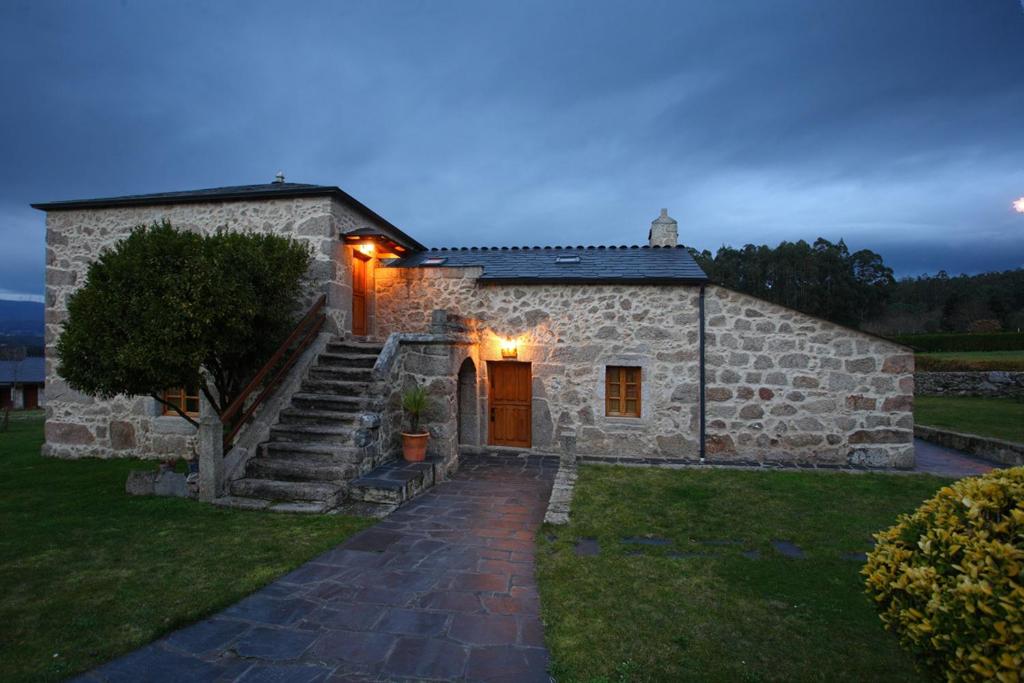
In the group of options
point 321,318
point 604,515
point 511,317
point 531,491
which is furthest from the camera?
point 511,317

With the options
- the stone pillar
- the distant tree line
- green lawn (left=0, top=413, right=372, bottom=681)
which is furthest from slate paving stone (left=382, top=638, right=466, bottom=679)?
the distant tree line

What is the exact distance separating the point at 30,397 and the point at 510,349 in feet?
113

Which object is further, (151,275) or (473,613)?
(151,275)

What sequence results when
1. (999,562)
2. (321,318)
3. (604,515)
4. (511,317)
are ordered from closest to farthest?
1. (999,562)
2. (604,515)
3. (321,318)
4. (511,317)

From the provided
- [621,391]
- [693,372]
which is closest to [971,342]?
[693,372]

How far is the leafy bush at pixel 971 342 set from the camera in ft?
77.9

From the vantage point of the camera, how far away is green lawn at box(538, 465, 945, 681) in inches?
118

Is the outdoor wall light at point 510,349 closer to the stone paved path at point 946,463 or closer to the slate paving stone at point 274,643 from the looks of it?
the slate paving stone at point 274,643

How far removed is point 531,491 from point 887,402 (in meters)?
7.12

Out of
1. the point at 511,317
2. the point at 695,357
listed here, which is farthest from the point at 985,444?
the point at 511,317

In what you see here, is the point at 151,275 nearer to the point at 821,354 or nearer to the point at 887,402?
the point at 821,354

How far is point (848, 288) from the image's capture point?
115 feet

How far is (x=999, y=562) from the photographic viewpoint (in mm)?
1921

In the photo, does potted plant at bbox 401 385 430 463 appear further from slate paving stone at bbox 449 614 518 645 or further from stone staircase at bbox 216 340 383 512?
slate paving stone at bbox 449 614 518 645
